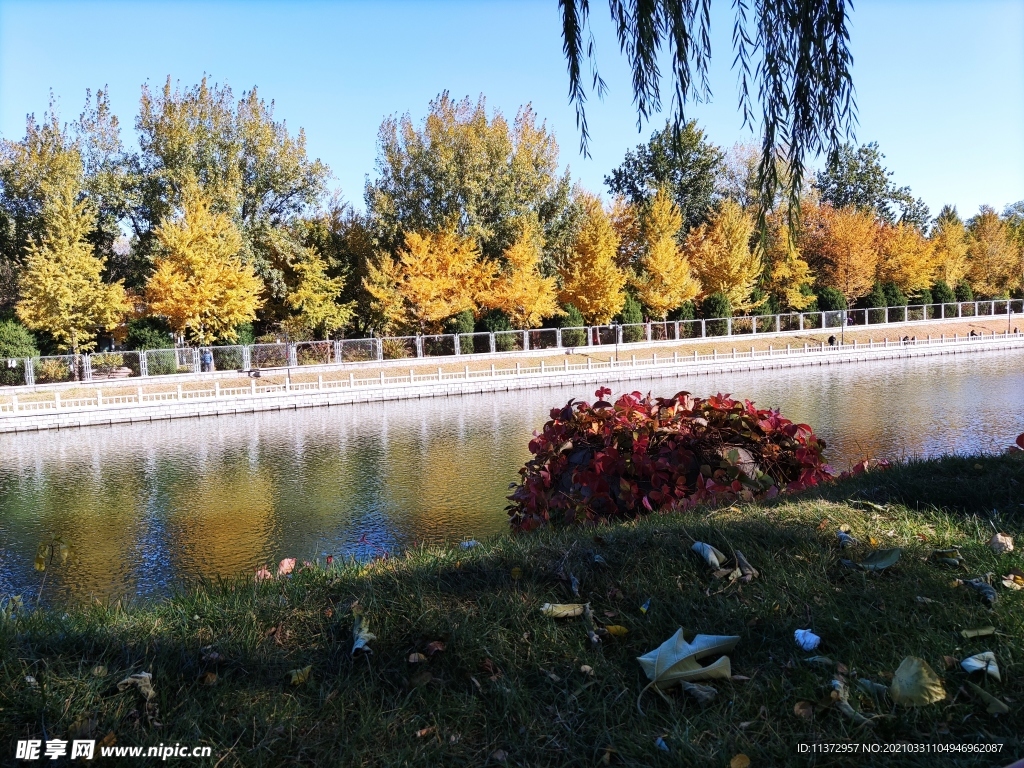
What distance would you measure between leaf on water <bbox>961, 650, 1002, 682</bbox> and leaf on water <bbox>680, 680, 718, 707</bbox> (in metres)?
0.78

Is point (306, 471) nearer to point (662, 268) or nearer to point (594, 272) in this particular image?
point (594, 272)

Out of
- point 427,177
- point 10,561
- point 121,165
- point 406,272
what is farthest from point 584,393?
point 121,165

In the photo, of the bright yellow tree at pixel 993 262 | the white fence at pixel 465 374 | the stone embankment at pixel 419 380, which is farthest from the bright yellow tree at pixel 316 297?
the bright yellow tree at pixel 993 262

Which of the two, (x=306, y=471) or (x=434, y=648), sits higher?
(x=434, y=648)

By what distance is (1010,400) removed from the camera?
20.0 meters

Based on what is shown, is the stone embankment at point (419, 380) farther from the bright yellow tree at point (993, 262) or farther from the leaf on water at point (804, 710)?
the leaf on water at point (804, 710)

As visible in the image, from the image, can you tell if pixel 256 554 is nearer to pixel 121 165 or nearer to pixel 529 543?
pixel 529 543

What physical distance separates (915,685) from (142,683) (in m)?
2.41

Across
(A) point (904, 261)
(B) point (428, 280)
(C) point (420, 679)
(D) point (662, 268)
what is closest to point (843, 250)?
(A) point (904, 261)

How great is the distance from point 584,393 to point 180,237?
61.4 feet

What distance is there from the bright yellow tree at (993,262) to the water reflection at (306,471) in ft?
125

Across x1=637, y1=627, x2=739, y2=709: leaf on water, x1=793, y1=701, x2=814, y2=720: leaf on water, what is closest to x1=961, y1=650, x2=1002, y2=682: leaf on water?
x1=793, y1=701, x2=814, y2=720: leaf on water

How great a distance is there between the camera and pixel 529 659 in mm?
2668

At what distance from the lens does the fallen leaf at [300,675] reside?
2533mm
